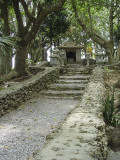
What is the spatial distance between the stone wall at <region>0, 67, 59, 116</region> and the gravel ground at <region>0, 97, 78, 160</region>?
0.25 meters

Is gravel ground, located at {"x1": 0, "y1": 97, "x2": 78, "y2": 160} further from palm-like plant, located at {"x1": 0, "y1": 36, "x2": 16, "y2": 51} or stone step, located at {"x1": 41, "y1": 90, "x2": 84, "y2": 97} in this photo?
palm-like plant, located at {"x1": 0, "y1": 36, "x2": 16, "y2": 51}

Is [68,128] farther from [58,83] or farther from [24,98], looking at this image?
[58,83]

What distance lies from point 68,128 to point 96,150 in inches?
30.8

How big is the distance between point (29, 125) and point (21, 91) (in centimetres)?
225

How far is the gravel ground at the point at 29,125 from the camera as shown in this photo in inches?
128

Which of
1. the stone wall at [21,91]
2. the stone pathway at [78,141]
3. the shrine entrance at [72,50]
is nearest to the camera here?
the stone pathway at [78,141]

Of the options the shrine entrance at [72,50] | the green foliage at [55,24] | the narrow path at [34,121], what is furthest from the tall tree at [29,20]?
the shrine entrance at [72,50]

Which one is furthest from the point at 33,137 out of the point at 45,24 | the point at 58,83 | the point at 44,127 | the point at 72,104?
the point at 45,24

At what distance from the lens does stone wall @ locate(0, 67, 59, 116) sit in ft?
18.1

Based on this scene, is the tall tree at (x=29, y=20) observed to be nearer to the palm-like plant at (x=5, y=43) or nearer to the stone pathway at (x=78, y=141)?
the palm-like plant at (x=5, y=43)

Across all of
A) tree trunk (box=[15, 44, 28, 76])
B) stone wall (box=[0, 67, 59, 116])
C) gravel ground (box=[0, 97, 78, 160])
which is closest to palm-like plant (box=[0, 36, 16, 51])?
stone wall (box=[0, 67, 59, 116])

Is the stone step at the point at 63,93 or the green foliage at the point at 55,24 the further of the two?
the green foliage at the point at 55,24

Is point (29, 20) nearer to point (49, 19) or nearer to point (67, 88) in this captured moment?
point (67, 88)

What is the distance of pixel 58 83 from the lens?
9531 mm
